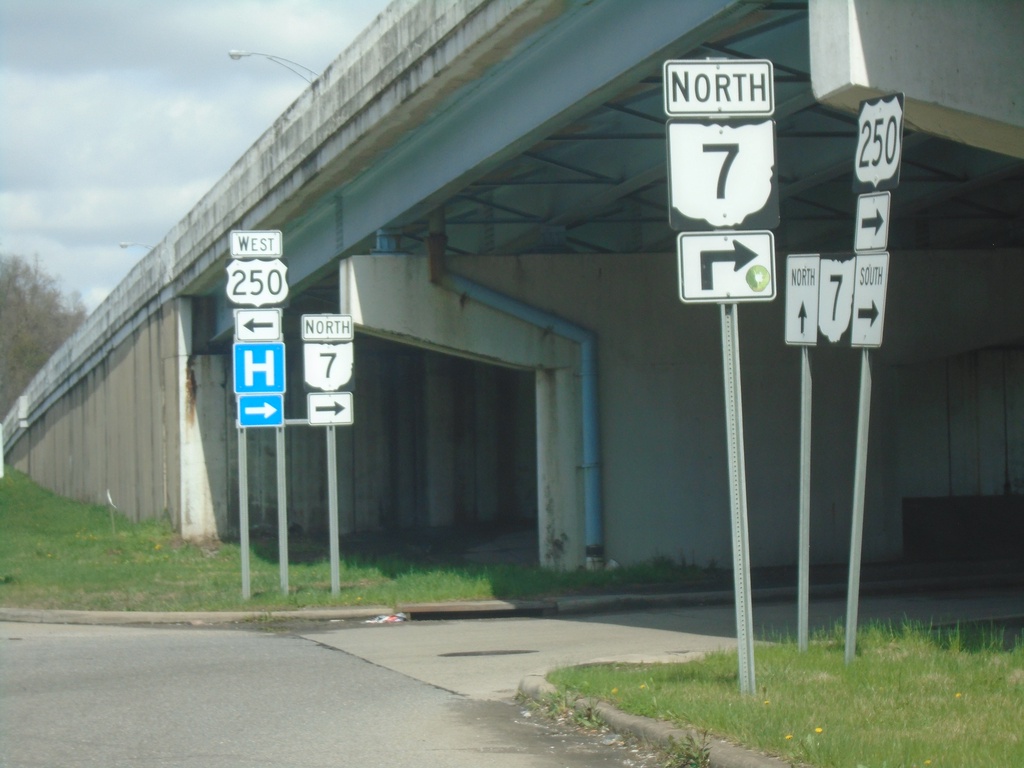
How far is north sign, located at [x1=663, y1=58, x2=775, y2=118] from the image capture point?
25.0 feet

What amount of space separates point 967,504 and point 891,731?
19.2 m

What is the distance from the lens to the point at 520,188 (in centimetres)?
1927

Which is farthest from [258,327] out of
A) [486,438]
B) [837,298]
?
[486,438]

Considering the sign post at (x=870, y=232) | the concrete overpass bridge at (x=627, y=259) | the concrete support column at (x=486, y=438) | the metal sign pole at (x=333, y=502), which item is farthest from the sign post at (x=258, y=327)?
the concrete support column at (x=486, y=438)

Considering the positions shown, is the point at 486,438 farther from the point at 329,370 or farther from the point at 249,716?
the point at 249,716

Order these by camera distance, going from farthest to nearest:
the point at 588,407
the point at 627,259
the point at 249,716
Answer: the point at 627,259
the point at 588,407
the point at 249,716

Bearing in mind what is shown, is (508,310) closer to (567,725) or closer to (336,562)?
(336,562)

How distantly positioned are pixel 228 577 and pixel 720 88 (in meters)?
13.2

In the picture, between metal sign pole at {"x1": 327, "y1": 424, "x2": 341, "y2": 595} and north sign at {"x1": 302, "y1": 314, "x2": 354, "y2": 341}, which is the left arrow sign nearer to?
north sign at {"x1": 302, "y1": 314, "x2": 354, "y2": 341}

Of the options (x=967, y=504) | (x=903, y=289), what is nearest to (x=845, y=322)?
(x=903, y=289)

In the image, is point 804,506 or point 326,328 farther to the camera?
point 326,328

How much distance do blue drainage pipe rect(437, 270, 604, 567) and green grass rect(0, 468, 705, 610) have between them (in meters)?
0.58

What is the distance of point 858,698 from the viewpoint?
24.2ft

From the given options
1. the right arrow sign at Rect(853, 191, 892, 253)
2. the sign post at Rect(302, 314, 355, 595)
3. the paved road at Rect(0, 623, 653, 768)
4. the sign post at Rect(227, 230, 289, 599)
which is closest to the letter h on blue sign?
the sign post at Rect(227, 230, 289, 599)
